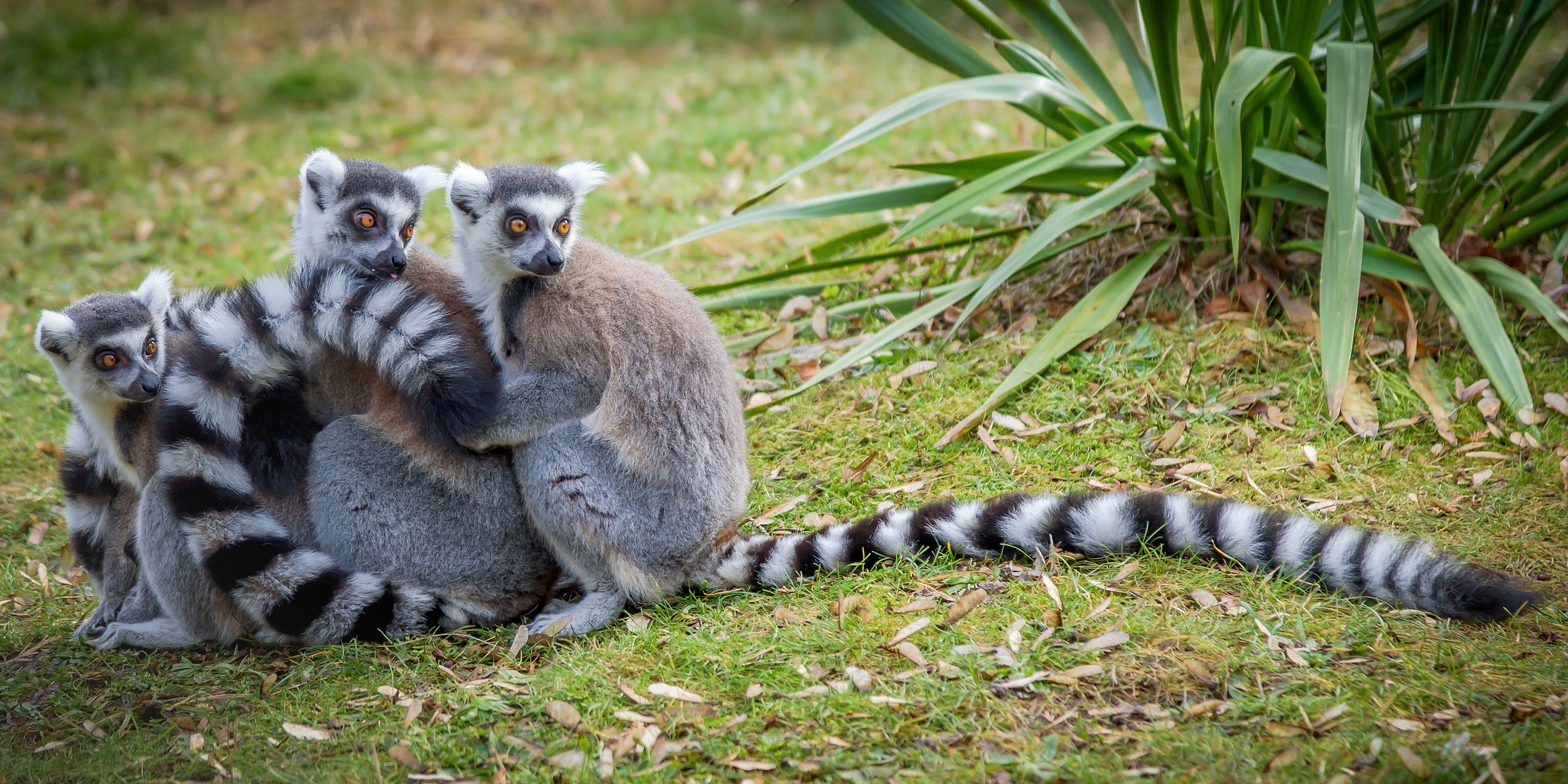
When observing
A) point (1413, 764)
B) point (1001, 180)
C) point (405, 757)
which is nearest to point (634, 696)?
point (405, 757)

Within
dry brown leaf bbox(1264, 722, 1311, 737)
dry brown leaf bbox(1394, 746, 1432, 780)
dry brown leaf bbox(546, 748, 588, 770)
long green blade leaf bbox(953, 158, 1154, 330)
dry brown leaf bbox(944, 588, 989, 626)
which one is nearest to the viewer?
dry brown leaf bbox(1394, 746, 1432, 780)

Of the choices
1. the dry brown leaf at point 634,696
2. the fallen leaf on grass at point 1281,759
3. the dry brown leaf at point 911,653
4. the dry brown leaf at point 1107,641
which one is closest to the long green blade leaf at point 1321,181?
the dry brown leaf at point 1107,641

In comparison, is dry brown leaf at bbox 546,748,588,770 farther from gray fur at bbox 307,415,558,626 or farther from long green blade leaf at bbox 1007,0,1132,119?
long green blade leaf at bbox 1007,0,1132,119

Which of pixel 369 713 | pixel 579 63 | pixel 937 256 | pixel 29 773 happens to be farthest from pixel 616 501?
pixel 579 63

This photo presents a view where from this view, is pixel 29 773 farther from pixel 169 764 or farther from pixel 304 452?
pixel 304 452

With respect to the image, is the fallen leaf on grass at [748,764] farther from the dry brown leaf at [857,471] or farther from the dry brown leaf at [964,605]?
the dry brown leaf at [857,471]

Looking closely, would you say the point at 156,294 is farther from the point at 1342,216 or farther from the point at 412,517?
the point at 1342,216

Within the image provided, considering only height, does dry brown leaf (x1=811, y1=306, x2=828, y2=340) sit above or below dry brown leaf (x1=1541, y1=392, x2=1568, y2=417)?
above

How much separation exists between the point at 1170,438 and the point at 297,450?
3233 mm

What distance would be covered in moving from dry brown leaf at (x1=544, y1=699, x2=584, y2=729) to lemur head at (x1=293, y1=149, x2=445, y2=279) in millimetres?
1754

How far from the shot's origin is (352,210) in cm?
404

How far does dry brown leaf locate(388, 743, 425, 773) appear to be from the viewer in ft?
9.27

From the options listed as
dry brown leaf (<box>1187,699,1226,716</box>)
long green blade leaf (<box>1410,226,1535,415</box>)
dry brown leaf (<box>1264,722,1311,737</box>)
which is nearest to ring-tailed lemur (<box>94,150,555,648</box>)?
dry brown leaf (<box>1187,699,1226,716</box>)

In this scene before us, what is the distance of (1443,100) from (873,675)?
12.2 ft
